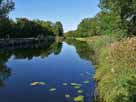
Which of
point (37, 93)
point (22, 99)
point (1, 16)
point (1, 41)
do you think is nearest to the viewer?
point (22, 99)

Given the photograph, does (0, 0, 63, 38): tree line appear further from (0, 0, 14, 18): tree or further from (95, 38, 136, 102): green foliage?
(95, 38, 136, 102): green foliage

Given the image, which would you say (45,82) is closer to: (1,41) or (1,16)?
(1,41)

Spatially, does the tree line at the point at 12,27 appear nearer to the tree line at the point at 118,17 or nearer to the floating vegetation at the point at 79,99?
the tree line at the point at 118,17

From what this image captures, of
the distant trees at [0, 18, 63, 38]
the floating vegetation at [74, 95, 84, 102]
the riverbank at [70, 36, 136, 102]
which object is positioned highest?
the distant trees at [0, 18, 63, 38]

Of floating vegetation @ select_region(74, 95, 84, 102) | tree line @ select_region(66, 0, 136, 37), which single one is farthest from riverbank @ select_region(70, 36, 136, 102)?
tree line @ select_region(66, 0, 136, 37)

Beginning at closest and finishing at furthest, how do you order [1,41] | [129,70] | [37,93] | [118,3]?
[129,70]
[37,93]
[118,3]
[1,41]

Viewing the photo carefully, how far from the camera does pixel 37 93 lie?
57.9 ft

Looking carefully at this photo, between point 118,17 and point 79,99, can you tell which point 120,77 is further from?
point 118,17

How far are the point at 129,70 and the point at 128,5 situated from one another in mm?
26461

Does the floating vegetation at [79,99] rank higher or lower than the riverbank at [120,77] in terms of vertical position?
lower

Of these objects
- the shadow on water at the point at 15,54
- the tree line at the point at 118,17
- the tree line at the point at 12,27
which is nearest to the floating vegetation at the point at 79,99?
the shadow on water at the point at 15,54

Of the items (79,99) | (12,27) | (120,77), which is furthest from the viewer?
(12,27)

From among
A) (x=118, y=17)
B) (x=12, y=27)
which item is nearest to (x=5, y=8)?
(x=12, y=27)

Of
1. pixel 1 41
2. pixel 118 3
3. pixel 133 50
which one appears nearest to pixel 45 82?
pixel 133 50
